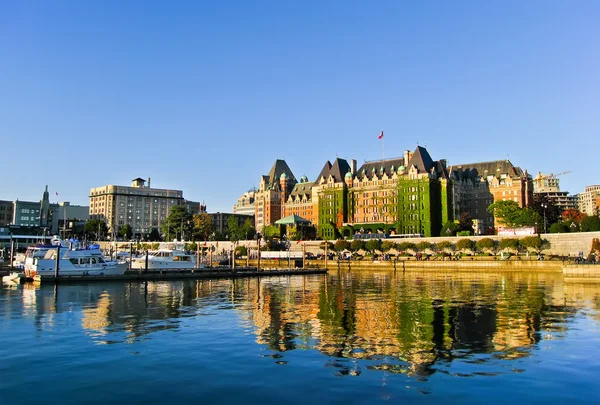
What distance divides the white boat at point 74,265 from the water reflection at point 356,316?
5896mm

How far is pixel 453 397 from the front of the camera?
16594mm

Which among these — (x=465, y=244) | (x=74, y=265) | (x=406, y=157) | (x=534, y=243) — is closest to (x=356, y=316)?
(x=74, y=265)

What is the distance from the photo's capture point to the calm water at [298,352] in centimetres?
1723

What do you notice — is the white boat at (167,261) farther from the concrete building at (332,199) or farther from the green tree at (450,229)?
the concrete building at (332,199)

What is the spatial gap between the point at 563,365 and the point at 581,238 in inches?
3462

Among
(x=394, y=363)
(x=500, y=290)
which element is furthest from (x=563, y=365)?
(x=500, y=290)

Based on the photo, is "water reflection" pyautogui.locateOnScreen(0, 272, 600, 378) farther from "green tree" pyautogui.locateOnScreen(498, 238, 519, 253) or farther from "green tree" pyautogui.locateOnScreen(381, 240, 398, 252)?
"green tree" pyautogui.locateOnScreen(381, 240, 398, 252)

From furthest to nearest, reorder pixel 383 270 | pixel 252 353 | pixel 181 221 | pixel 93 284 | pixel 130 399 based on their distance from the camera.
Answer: pixel 181 221 → pixel 383 270 → pixel 93 284 → pixel 252 353 → pixel 130 399

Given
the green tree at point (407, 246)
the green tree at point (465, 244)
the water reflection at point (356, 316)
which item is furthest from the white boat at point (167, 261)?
the green tree at point (465, 244)

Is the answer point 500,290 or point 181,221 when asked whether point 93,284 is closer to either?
point 500,290

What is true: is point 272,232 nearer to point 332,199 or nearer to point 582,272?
point 332,199

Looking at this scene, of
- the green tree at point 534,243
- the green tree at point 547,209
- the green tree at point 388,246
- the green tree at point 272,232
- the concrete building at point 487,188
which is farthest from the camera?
the green tree at point 272,232

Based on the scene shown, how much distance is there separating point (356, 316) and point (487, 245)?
80923mm

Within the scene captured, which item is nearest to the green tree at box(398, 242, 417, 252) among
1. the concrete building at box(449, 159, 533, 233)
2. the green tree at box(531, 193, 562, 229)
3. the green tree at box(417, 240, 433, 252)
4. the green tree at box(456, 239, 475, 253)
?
the green tree at box(417, 240, 433, 252)
